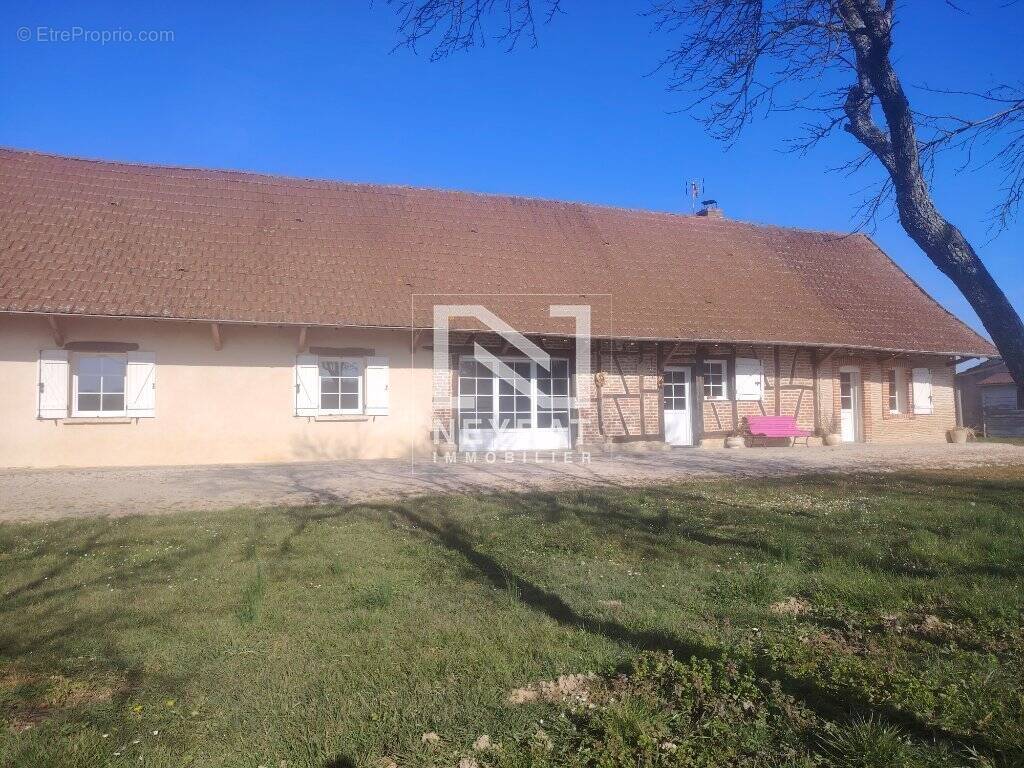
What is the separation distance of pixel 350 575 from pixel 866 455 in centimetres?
1099

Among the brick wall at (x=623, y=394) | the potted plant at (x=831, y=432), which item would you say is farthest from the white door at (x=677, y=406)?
the potted plant at (x=831, y=432)

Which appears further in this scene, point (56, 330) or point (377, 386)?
point (377, 386)

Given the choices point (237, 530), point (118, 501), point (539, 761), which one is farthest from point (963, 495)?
point (118, 501)

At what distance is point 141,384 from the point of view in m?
11.3

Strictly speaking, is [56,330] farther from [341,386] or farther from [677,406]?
[677,406]

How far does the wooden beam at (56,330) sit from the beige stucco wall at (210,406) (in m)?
0.12

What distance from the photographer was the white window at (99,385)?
1115cm

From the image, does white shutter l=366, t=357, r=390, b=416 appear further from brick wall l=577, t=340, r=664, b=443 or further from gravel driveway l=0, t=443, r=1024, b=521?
brick wall l=577, t=340, r=664, b=443

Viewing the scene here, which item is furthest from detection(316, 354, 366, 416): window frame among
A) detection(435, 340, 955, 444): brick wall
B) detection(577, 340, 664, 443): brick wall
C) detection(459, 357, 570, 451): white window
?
detection(577, 340, 664, 443): brick wall

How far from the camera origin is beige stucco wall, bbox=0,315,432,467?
10.8m

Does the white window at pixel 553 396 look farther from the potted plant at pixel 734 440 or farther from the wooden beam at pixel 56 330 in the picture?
the wooden beam at pixel 56 330

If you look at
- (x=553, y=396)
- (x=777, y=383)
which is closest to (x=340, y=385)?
(x=553, y=396)

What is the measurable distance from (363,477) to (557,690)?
7.09 meters

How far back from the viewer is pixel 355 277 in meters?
12.8
